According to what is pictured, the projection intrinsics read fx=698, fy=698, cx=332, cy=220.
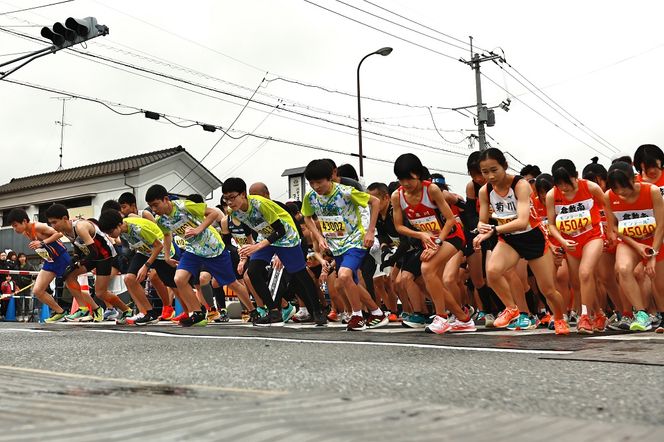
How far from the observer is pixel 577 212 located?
6.33 meters

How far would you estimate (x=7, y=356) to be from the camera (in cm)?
492

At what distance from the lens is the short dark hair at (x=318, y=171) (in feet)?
24.5

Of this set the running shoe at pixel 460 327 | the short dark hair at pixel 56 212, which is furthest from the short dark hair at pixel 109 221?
the running shoe at pixel 460 327

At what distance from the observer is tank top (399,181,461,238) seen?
22.6ft

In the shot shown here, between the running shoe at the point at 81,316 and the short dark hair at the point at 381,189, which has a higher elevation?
the short dark hair at the point at 381,189

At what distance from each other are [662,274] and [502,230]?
4.83 ft

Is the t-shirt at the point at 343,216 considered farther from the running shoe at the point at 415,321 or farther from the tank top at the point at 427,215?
the running shoe at the point at 415,321

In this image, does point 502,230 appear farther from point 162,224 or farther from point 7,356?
point 162,224

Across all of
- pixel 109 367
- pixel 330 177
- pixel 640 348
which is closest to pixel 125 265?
pixel 330 177

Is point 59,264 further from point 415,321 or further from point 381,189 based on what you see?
point 415,321

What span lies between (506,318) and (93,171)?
31130 millimetres

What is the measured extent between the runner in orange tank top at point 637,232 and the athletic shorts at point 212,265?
16.4 feet

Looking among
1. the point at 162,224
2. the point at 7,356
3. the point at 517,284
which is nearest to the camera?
the point at 7,356

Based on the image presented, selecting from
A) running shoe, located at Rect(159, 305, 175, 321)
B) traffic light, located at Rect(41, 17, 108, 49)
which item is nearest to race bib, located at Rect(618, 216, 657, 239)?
running shoe, located at Rect(159, 305, 175, 321)
